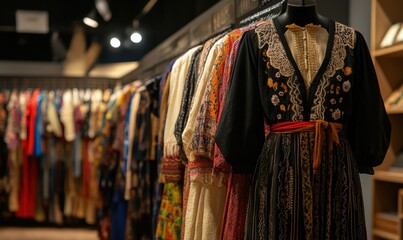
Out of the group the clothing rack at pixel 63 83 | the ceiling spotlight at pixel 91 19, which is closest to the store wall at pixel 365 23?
the ceiling spotlight at pixel 91 19

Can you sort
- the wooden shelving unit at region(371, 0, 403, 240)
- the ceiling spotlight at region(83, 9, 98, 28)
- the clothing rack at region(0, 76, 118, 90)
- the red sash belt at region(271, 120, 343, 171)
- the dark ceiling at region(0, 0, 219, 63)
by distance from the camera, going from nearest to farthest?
the red sash belt at region(271, 120, 343, 171)
the wooden shelving unit at region(371, 0, 403, 240)
the dark ceiling at region(0, 0, 219, 63)
the ceiling spotlight at region(83, 9, 98, 28)
the clothing rack at region(0, 76, 118, 90)

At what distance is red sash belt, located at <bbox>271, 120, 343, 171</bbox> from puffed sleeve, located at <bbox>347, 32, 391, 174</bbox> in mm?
119

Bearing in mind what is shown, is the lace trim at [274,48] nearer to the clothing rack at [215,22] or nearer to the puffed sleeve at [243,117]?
the puffed sleeve at [243,117]

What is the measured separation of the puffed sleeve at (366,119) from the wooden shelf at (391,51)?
138 centimetres

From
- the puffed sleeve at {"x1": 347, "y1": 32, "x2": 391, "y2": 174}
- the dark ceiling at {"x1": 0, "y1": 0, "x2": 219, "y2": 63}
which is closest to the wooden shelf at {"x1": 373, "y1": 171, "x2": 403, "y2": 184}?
the puffed sleeve at {"x1": 347, "y1": 32, "x2": 391, "y2": 174}

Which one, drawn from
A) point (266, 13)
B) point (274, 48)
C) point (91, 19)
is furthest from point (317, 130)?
point (91, 19)

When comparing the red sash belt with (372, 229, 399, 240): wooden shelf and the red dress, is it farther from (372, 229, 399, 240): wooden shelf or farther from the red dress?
the red dress

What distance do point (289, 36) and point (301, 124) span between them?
29 centimetres

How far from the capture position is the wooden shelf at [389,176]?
10.2ft

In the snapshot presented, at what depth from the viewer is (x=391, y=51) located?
314cm

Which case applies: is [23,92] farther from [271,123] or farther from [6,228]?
[271,123]

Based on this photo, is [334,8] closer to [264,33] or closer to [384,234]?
[264,33]

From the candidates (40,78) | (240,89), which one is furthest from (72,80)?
(240,89)

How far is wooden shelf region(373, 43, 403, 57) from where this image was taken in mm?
3084
